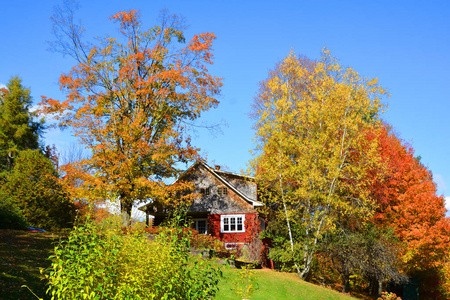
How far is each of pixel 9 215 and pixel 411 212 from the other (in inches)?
965

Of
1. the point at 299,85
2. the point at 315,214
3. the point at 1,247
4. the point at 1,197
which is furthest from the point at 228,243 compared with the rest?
the point at 1,247

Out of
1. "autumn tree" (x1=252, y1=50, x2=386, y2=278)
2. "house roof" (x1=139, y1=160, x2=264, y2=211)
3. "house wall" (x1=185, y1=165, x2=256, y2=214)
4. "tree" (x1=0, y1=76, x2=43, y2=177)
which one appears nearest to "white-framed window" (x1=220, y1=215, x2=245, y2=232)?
"house wall" (x1=185, y1=165, x2=256, y2=214)

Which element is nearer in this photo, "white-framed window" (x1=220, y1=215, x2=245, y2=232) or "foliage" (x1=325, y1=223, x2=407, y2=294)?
"foliage" (x1=325, y1=223, x2=407, y2=294)

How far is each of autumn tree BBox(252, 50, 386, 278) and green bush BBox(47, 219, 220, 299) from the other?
1523 centimetres

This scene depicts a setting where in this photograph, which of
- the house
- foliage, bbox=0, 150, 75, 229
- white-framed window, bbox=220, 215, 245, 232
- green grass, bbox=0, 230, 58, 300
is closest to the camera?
green grass, bbox=0, 230, 58, 300

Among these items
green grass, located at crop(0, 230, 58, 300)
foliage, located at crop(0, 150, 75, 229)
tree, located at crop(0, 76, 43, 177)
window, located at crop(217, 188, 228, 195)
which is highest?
tree, located at crop(0, 76, 43, 177)

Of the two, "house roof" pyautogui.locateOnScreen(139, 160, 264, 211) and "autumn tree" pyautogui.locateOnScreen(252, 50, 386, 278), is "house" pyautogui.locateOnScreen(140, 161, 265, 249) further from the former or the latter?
"autumn tree" pyautogui.locateOnScreen(252, 50, 386, 278)

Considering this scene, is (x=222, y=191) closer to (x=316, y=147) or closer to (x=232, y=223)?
(x=232, y=223)

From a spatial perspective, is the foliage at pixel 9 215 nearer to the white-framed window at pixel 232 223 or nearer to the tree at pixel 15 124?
the white-framed window at pixel 232 223

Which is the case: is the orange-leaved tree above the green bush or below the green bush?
above

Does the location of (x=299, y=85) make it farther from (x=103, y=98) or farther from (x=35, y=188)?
(x=35, y=188)

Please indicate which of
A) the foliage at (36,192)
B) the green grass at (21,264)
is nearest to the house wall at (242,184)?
the foliage at (36,192)

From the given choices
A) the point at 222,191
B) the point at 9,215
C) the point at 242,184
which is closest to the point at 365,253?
the point at 242,184

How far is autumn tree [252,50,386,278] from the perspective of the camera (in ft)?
72.8
